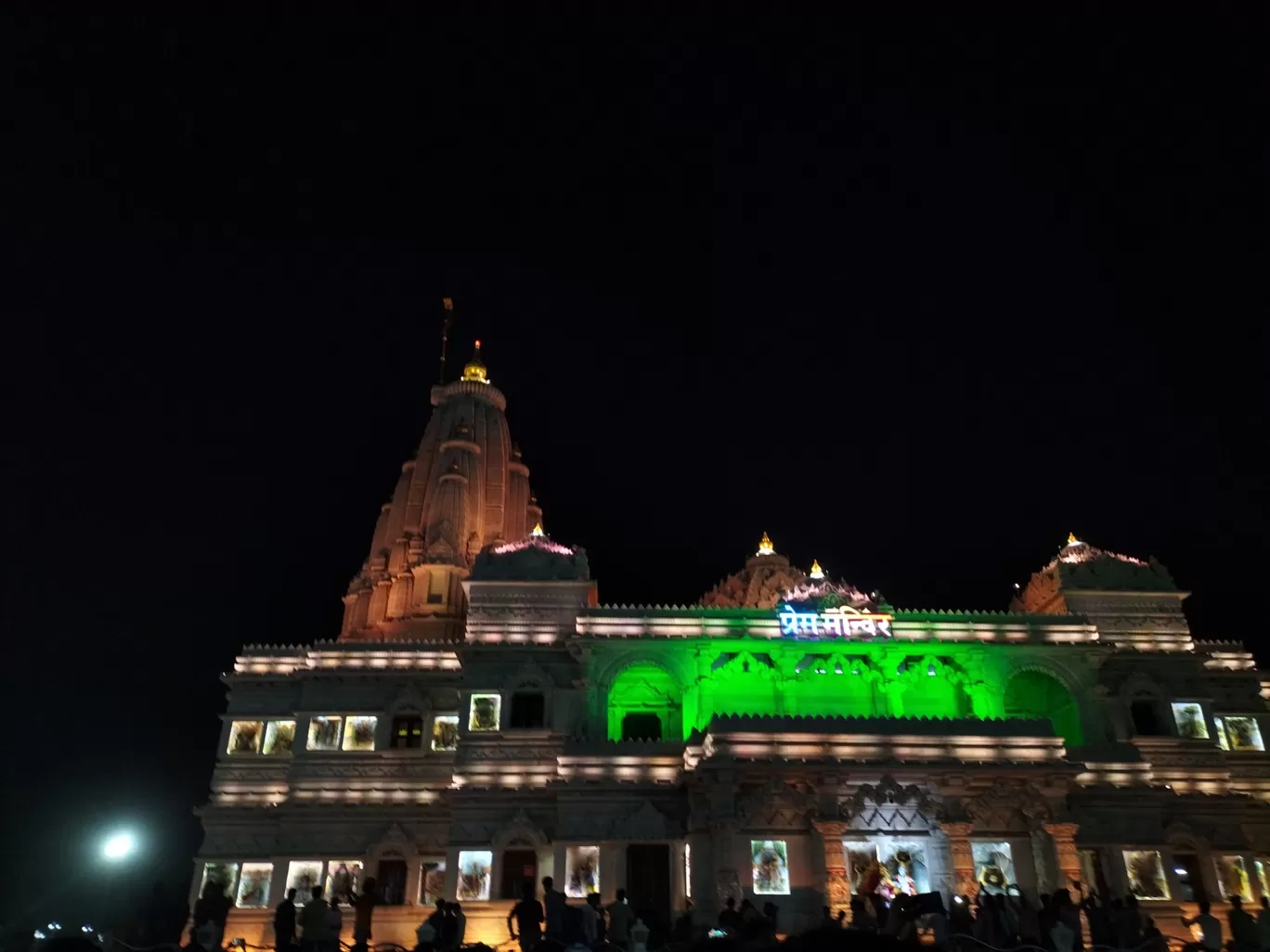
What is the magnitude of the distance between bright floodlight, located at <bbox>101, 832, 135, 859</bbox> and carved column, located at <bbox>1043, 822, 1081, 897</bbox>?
122ft

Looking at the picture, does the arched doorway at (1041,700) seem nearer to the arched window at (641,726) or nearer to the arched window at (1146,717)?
the arched window at (1146,717)

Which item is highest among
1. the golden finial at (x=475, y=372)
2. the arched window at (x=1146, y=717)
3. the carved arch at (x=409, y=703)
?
the golden finial at (x=475, y=372)

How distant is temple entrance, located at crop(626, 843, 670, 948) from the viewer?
32938 mm

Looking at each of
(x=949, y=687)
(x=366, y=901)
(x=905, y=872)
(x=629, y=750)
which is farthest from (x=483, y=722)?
(x=949, y=687)

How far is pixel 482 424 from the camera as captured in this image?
59312 mm

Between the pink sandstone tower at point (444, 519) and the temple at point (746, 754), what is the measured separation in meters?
9.97

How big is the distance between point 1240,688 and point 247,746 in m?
40.8

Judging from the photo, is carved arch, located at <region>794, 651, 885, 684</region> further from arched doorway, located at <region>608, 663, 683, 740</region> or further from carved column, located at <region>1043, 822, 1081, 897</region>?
carved column, located at <region>1043, 822, 1081, 897</region>

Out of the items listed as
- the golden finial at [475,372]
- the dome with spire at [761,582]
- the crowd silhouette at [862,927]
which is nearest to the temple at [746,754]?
the crowd silhouette at [862,927]

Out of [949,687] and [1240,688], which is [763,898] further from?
[1240,688]

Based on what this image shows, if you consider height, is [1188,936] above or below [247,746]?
below

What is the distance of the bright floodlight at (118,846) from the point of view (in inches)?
1698

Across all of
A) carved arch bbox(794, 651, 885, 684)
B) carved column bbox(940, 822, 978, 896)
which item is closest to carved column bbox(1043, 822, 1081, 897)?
carved column bbox(940, 822, 978, 896)

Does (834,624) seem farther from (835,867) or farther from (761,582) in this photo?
(761,582)
